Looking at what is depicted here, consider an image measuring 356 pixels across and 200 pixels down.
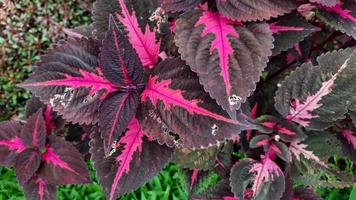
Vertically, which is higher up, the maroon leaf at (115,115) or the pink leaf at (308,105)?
the maroon leaf at (115,115)

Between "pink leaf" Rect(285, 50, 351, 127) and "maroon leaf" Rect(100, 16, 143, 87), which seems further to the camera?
"pink leaf" Rect(285, 50, 351, 127)

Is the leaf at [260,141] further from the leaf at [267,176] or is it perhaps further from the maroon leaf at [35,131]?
the maroon leaf at [35,131]

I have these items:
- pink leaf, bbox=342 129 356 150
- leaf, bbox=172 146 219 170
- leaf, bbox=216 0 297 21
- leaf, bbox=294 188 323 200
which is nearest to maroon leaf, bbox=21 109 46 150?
leaf, bbox=172 146 219 170

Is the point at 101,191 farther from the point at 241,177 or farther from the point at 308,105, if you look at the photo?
the point at 308,105

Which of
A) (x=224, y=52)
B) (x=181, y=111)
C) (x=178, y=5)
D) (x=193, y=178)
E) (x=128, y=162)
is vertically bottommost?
(x=193, y=178)

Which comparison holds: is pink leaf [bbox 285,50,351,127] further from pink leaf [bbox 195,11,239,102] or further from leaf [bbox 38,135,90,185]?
leaf [bbox 38,135,90,185]

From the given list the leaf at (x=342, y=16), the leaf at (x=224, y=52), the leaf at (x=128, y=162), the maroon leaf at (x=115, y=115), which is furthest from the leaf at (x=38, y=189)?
the leaf at (x=342, y=16)

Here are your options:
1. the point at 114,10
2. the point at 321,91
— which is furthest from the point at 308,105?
the point at 114,10
